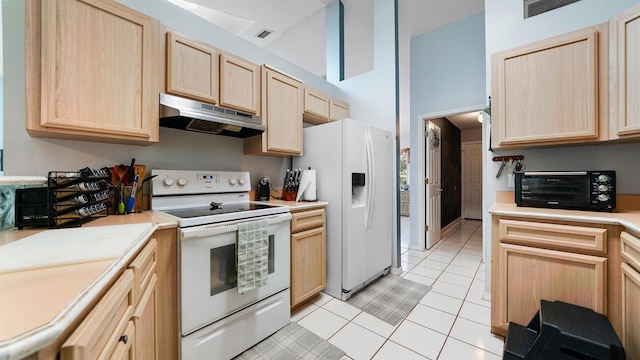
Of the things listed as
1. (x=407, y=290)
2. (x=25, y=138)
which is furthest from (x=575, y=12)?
(x=25, y=138)

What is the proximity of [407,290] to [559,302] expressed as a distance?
1.20 m

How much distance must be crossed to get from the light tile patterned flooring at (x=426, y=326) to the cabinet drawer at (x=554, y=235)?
2.40 ft

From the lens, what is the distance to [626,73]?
150cm

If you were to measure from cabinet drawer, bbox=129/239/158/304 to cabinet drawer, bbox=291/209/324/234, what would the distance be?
38.1 inches

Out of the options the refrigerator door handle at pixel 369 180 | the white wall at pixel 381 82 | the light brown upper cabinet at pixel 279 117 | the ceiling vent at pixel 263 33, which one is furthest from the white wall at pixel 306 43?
the refrigerator door handle at pixel 369 180

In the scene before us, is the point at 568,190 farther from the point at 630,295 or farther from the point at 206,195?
the point at 206,195

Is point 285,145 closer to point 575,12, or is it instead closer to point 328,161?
point 328,161

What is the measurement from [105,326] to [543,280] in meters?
2.14

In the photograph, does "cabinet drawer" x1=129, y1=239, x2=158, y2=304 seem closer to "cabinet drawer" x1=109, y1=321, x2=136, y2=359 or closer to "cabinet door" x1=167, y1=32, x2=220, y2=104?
"cabinet drawer" x1=109, y1=321, x2=136, y2=359

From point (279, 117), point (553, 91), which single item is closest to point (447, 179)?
point (553, 91)

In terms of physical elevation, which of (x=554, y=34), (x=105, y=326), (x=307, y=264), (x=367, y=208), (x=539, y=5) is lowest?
(x=307, y=264)

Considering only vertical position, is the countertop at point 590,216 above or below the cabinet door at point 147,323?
above

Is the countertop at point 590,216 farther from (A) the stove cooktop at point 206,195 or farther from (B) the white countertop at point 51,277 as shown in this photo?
(B) the white countertop at point 51,277

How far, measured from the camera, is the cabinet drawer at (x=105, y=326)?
0.48 metres
